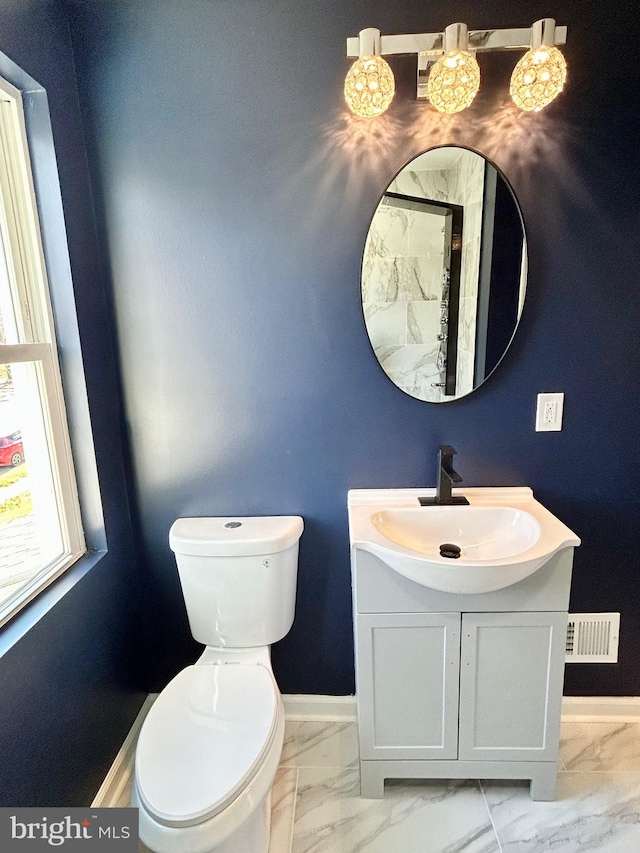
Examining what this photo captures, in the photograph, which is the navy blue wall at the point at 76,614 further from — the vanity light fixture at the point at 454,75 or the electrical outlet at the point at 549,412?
the electrical outlet at the point at 549,412

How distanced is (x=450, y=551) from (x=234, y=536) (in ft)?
2.22

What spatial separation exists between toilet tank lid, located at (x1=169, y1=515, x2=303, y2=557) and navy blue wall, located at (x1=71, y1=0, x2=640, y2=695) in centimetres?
8

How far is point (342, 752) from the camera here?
5.35 feet

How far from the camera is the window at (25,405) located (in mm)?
1248

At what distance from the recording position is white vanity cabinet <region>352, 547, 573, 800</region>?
1.30 meters

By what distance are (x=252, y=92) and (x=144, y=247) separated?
0.57m

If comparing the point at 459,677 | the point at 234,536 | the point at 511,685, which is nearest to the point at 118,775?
the point at 234,536

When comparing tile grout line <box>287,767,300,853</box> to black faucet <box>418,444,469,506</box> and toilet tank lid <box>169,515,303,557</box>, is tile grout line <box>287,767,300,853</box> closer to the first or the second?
toilet tank lid <box>169,515,303,557</box>

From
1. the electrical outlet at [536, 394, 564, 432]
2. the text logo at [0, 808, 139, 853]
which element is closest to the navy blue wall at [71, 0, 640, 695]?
the electrical outlet at [536, 394, 564, 432]

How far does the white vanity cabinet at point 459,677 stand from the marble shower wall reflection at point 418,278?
0.62 metres

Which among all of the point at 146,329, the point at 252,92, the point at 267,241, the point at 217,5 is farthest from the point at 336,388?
the point at 217,5

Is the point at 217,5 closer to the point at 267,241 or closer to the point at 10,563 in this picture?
the point at 267,241

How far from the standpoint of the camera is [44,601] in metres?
1.22

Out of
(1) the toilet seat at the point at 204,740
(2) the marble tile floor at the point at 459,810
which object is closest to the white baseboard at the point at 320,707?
(2) the marble tile floor at the point at 459,810
